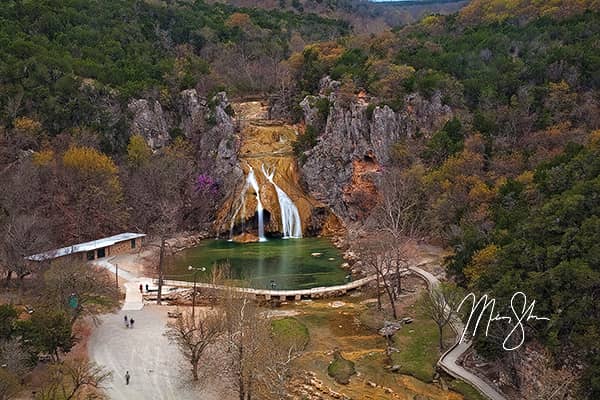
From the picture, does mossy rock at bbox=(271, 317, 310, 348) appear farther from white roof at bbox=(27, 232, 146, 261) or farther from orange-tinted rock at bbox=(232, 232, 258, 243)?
orange-tinted rock at bbox=(232, 232, 258, 243)

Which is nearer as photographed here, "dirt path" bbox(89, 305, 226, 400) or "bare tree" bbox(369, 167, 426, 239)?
"dirt path" bbox(89, 305, 226, 400)

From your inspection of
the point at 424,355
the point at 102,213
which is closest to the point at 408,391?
the point at 424,355

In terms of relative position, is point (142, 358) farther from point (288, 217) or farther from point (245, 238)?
point (288, 217)

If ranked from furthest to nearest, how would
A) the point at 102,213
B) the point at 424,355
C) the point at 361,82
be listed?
the point at 361,82
the point at 102,213
the point at 424,355

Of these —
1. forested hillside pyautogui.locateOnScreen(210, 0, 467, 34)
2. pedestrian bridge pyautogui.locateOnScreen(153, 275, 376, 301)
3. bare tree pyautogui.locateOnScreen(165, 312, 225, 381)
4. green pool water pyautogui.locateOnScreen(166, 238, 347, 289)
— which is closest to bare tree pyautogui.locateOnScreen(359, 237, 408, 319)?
pedestrian bridge pyautogui.locateOnScreen(153, 275, 376, 301)

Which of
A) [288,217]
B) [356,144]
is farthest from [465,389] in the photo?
[356,144]

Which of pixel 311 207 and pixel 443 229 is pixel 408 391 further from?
pixel 311 207
